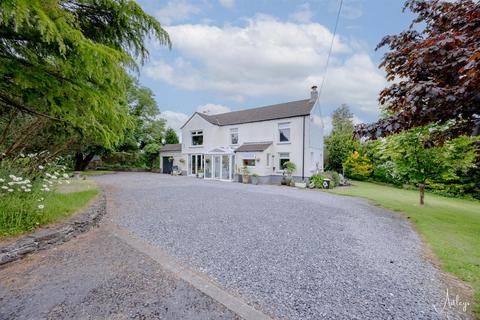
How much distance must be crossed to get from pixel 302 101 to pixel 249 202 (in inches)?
564

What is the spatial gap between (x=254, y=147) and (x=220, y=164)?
3864 millimetres

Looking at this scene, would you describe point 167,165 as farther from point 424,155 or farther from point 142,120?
point 424,155

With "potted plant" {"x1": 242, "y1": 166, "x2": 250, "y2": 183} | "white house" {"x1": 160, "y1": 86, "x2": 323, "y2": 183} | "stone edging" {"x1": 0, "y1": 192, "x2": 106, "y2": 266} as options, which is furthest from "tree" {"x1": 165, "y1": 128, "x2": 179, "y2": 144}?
"stone edging" {"x1": 0, "y1": 192, "x2": 106, "y2": 266}

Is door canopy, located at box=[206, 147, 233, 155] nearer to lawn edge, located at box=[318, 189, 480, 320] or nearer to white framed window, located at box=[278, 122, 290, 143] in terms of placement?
white framed window, located at box=[278, 122, 290, 143]

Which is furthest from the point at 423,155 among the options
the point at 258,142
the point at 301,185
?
the point at 258,142

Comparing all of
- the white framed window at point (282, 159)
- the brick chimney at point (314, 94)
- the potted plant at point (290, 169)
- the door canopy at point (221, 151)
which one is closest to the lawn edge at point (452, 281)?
the potted plant at point (290, 169)

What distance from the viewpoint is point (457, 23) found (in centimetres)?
466

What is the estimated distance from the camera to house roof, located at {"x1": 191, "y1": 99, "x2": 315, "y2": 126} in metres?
18.5

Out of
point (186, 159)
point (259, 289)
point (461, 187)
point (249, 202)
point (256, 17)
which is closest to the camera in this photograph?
point (259, 289)

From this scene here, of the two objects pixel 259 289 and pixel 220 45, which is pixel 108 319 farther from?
pixel 220 45

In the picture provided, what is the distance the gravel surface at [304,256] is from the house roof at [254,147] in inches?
409

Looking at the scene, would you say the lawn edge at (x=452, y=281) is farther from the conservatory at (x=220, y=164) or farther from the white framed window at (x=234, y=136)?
the white framed window at (x=234, y=136)

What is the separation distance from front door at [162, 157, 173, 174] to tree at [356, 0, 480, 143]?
24263 mm

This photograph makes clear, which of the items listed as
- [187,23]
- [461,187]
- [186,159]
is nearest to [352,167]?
[461,187]
